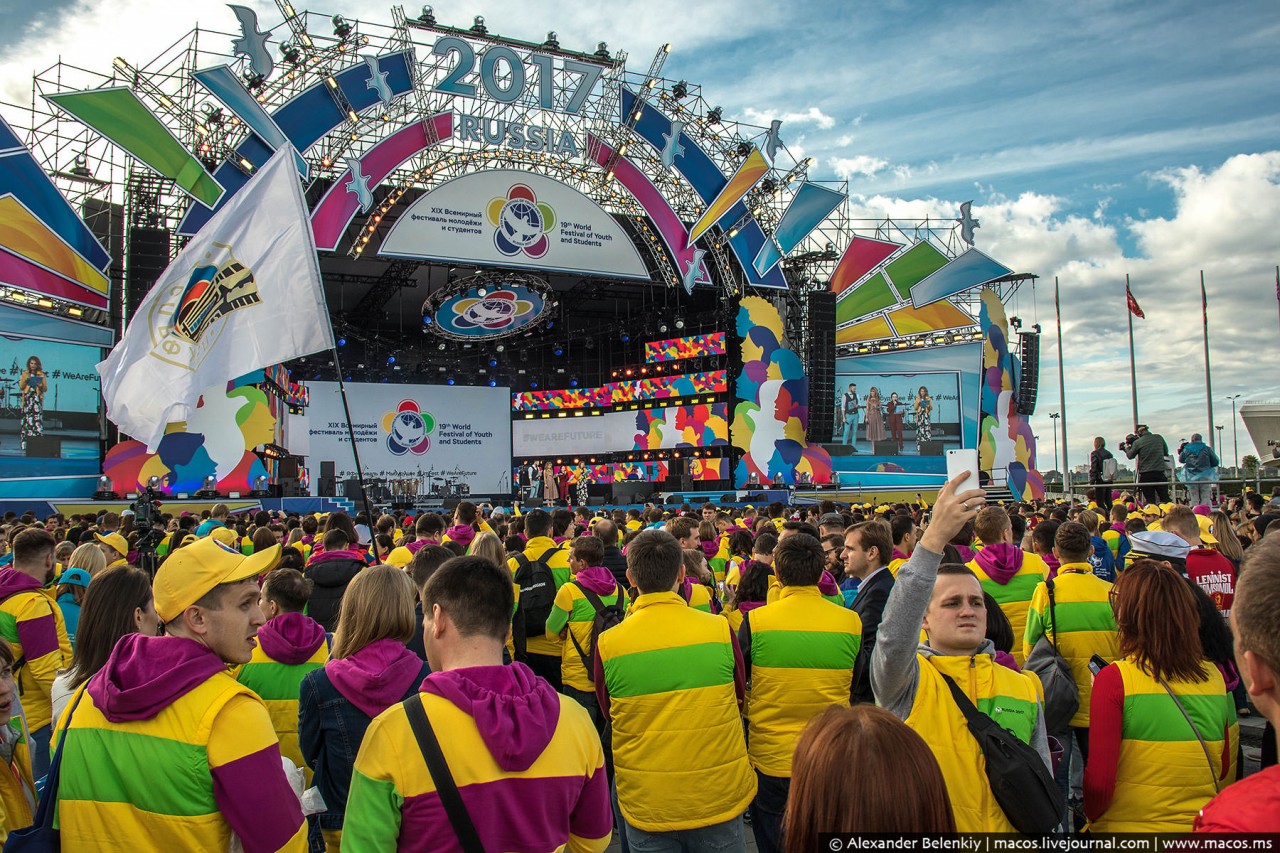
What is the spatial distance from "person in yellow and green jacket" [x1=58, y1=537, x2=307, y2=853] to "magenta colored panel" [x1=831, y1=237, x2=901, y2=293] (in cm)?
2918

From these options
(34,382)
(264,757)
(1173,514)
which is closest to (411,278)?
(34,382)

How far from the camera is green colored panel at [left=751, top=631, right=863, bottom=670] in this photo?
3723 millimetres

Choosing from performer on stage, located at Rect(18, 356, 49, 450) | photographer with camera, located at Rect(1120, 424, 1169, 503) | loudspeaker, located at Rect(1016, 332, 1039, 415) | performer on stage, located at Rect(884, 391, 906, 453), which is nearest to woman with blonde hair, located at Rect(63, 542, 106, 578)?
photographer with camera, located at Rect(1120, 424, 1169, 503)

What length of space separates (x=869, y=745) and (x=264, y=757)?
1.57 metres

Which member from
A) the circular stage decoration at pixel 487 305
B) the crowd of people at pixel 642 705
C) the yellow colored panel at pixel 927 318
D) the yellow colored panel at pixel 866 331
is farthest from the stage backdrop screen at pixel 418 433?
the crowd of people at pixel 642 705

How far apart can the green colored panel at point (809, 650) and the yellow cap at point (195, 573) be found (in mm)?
2173

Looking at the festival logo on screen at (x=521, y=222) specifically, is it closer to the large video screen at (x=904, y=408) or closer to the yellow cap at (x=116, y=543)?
the large video screen at (x=904, y=408)

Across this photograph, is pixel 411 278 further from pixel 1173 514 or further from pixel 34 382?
pixel 1173 514

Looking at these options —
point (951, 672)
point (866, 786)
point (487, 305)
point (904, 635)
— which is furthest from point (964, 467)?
point (487, 305)

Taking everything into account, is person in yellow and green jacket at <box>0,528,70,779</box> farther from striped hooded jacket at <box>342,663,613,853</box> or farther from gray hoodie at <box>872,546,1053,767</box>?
gray hoodie at <box>872,546,1053,767</box>

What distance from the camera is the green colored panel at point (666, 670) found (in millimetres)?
3391

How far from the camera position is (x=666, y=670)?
340 centimetres

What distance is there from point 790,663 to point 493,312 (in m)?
24.2

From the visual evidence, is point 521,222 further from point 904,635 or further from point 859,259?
point 904,635
